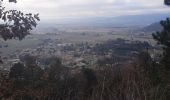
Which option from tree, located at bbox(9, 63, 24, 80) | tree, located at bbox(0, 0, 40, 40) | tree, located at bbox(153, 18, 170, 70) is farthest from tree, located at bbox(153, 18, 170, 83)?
tree, located at bbox(0, 0, 40, 40)

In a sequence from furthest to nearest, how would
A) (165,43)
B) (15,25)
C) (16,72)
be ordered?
(165,43), (16,72), (15,25)

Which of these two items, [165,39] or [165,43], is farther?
[165,43]

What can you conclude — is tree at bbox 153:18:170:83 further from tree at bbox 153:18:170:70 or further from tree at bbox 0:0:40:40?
tree at bbox 0:0:40:40

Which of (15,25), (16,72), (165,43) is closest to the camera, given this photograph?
(15,25)

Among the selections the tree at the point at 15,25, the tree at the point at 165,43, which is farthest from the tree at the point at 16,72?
the tree at the point at 165,43

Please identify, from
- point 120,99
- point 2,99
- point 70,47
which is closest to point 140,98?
point 120,99

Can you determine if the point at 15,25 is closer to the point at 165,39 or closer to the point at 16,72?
the point at 16,72

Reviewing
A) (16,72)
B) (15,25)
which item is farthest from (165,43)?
(15,25)

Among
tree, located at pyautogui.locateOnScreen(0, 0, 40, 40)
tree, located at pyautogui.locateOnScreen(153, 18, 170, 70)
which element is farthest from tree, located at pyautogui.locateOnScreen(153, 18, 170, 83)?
tree, located at pyautogui.locateOnScreen(0, 0, 40, 40)

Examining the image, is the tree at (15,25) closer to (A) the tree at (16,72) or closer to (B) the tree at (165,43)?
(A) the tree at (16,72)

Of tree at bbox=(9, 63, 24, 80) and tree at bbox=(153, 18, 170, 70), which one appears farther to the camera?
tree at bbox=(153, 18, 170, 70)

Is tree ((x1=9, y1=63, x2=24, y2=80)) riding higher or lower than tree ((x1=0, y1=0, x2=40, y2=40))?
lower
